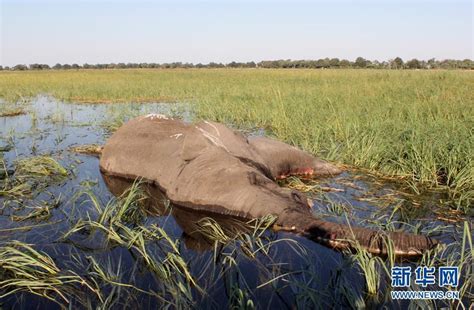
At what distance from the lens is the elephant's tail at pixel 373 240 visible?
130 inches

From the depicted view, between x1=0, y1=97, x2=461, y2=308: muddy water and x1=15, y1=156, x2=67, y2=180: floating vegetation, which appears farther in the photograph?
x1=15, y1=156, x2=67, y2=180: floating vegetation

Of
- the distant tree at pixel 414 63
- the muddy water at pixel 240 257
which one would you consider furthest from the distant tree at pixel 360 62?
the muddy water at pixel 240 257

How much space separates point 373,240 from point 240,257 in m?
1.09

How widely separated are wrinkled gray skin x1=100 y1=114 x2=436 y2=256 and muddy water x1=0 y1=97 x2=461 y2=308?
200 millimetres

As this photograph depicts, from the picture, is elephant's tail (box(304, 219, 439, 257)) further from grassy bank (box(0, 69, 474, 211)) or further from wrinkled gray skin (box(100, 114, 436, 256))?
grassy bank (box(0, 69, 474, 211))

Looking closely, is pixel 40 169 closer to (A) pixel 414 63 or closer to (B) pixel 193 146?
(B) pixel 193 146

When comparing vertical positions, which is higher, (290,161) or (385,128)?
(385,128)

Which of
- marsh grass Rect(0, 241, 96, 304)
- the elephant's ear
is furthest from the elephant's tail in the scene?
the elephant's ear

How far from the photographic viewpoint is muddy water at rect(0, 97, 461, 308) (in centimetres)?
296

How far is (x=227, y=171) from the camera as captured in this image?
15.5 ft

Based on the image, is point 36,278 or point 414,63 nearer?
point 36,278

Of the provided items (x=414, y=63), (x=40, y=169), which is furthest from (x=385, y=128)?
(x=414, y=63)

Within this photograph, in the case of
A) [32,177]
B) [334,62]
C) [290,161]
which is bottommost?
[32,177]

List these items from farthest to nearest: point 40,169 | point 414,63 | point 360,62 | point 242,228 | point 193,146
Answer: point 360,62 < point 414,63 < point 40,169 < point 193,146 < point 242,228
